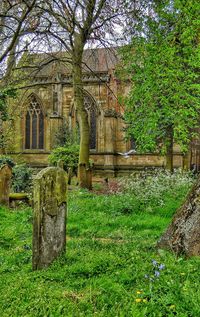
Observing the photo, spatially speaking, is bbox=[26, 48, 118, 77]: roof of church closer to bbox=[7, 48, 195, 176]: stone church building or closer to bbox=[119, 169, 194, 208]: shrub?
bbox=[7, 48, 195, 176]: stone church building

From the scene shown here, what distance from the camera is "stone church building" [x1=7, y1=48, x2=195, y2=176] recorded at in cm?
2558

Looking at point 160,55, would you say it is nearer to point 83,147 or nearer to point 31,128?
point 83,147

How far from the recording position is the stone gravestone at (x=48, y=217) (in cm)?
419

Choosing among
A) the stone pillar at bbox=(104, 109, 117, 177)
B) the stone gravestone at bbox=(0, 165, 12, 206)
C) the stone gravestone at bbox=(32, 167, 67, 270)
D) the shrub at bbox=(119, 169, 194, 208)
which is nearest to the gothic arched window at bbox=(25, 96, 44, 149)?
the stone pillar at bbox=(104, 109, 117, 177)

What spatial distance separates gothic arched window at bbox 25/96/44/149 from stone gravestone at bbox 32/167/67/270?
950 inches

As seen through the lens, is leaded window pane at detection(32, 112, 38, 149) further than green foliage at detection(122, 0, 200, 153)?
Yes

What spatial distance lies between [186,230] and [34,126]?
2543cm

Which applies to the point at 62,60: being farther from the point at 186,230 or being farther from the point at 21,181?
the point at 186,230

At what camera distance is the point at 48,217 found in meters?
4.28

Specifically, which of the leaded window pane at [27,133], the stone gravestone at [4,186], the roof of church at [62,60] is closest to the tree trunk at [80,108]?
the roof of church at [62,60]

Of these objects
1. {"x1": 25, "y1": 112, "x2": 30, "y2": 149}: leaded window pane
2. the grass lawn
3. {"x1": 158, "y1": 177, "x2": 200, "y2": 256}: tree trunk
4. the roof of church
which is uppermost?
the roof of church

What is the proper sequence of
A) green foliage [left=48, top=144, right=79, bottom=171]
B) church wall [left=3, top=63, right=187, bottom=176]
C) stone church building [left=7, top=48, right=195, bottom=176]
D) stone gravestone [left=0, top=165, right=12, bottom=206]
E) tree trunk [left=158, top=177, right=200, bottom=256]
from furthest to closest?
stone church building [left=7, top=48, right=195, bottom=176] → church wall [left=3, top=63, right=187, bottom=176] → green foliage [left=48, top=144, right=79, bottom=171] → stone gravestone [left=0, top=165, right=12, bottom=206] → tree trunk [left=158, top=177, right=200, bottom=256]

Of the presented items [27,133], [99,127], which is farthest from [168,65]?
[27,133]

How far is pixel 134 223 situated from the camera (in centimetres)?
746
